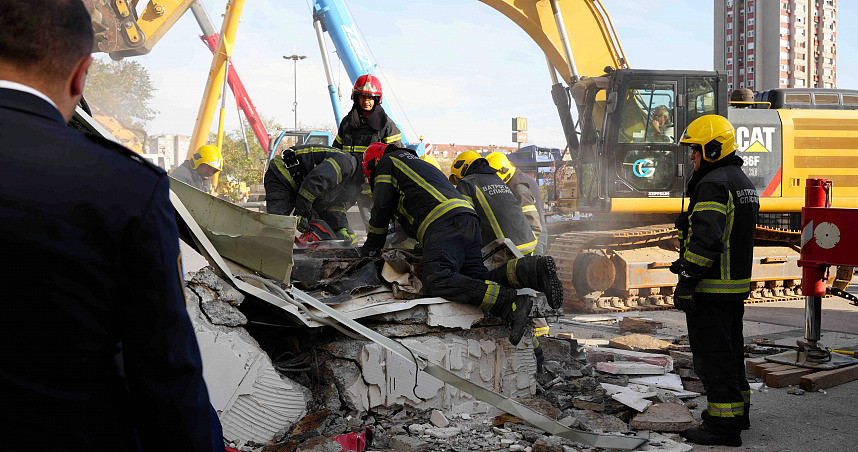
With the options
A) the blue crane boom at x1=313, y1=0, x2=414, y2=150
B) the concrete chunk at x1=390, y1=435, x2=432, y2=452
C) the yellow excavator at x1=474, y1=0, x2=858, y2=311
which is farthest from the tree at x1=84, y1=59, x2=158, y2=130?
the concrete chunk at x1=390, y1=435, x2=432, y2=452

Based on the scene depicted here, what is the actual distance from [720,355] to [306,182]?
395cm

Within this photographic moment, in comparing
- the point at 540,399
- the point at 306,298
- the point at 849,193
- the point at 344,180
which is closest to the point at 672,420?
the point at 540,399

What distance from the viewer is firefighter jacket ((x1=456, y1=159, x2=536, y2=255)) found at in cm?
589

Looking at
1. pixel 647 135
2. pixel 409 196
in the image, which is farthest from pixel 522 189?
pixel 647 135

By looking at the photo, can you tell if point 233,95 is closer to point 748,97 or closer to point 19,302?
point 748,97

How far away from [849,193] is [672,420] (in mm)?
8139

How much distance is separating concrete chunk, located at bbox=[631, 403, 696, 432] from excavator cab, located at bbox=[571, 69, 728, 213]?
4.98 meters

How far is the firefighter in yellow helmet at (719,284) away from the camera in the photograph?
14.0 feet

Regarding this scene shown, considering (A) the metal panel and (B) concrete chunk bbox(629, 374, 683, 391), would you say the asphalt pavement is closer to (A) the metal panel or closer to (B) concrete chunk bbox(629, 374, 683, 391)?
(B) concrete chunk bbox(629, 374, 683, 391)

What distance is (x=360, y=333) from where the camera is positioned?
375 centimetres

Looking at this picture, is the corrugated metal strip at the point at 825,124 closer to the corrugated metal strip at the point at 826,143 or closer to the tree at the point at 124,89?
the corrugated metal strip at the point at 826,143

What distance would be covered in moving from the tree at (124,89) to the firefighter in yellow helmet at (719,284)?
18.2m

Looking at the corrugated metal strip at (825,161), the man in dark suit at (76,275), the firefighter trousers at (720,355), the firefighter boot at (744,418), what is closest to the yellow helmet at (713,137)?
the firefighter trousers at (720,355)

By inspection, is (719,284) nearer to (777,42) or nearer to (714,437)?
(714,437)
